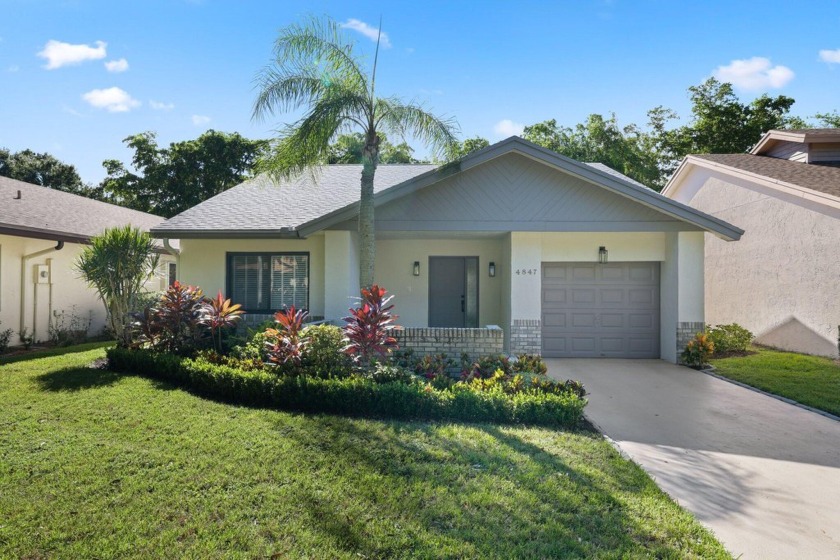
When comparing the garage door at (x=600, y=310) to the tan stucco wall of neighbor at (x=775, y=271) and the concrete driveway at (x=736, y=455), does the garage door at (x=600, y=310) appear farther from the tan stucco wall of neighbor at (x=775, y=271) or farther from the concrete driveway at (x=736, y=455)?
the tan stucco wall of neighbor at (x=775, y=271)

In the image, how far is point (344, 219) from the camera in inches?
382

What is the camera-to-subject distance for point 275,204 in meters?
12.1

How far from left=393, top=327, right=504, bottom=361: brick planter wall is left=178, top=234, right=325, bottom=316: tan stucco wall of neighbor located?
314 centimetres

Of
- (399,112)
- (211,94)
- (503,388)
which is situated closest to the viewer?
(503,388)

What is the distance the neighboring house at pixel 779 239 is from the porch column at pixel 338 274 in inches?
448

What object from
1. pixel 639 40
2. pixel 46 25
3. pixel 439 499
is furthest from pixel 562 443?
pixel 46 25

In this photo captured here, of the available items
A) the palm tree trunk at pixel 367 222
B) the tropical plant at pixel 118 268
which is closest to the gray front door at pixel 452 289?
the palm tree trunk at pixel 367 222

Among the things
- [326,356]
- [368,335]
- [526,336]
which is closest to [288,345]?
[326,356]

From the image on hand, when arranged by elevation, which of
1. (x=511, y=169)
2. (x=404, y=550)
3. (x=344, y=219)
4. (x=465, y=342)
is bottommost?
(x=404, y=550)

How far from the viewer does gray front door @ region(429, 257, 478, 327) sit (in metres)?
12.4

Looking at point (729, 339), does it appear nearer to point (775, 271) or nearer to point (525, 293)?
point (775, 271)

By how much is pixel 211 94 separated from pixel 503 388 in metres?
11.0

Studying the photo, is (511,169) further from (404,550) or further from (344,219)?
(404,550)

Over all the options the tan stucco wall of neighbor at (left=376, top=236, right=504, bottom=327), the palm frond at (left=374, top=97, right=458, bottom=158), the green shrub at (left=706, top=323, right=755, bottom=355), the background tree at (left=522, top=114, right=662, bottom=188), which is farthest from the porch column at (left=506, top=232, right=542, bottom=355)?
the background tree at (left=522, top=114, right=662, bottom=188)
